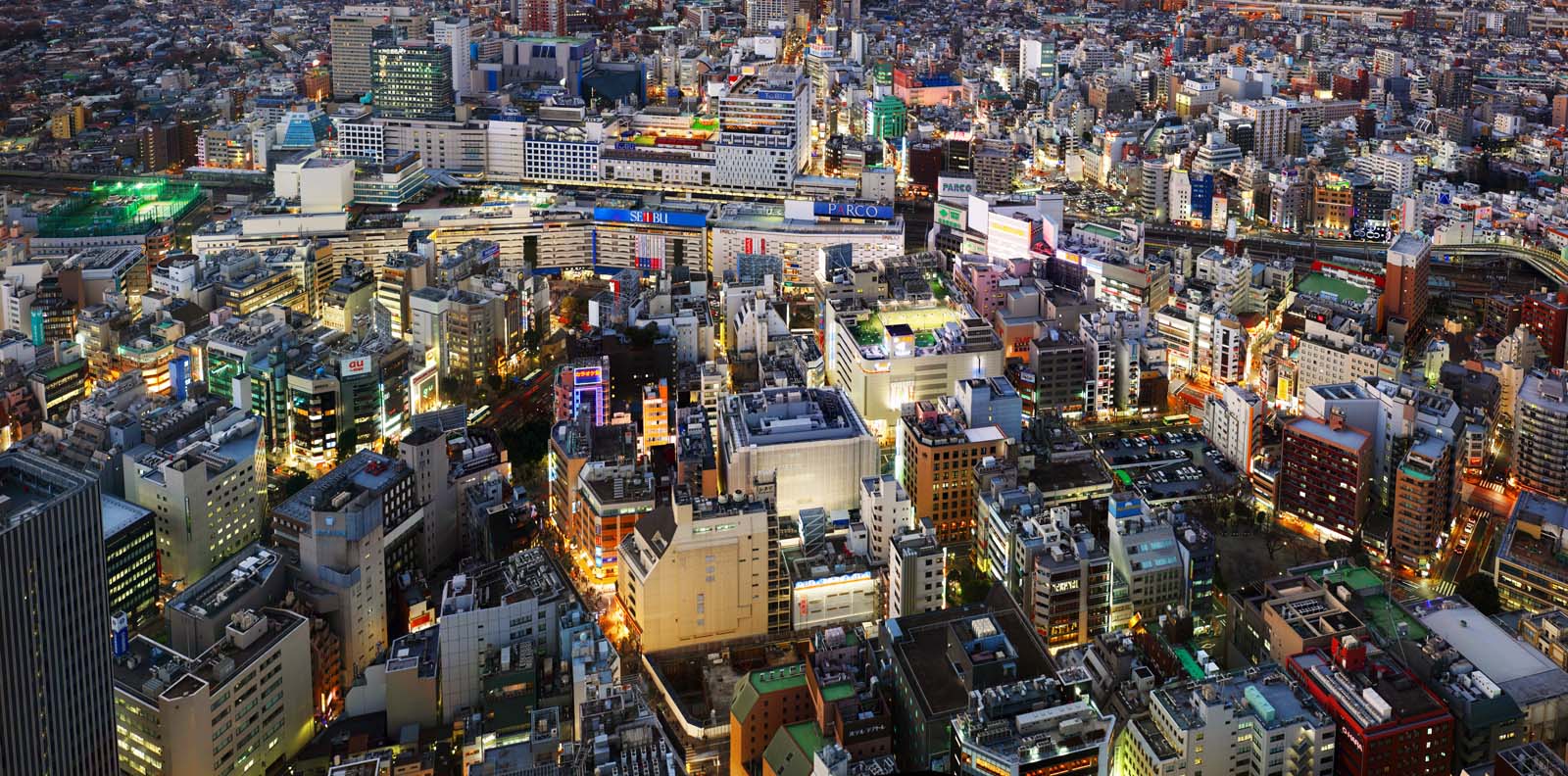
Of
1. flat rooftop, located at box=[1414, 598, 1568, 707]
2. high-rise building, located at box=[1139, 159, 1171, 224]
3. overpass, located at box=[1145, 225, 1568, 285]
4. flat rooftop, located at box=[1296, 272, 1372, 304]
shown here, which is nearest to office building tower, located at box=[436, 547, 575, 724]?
flat rooftop, located at box=[1414, 598, 1568, 707]

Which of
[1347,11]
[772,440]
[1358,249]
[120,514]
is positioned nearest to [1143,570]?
[772,440]

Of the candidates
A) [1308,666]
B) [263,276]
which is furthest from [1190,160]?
[1308,666]

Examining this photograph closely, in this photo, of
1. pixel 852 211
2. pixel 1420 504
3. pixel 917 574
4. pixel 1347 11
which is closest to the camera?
pixel 917 574

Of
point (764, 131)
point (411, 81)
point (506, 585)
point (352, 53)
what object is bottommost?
point (506, 585)

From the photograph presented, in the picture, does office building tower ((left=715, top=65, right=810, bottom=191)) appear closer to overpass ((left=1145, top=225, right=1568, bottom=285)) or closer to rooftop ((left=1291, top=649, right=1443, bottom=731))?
overpass ((left=1145, top=225, right=1568, bottom=285))

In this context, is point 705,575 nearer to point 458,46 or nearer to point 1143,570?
point 1143,570

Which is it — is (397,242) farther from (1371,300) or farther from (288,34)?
(288,34)

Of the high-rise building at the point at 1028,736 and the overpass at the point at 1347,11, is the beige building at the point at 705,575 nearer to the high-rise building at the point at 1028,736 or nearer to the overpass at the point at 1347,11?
the high-rise building at the point at 1028,736
